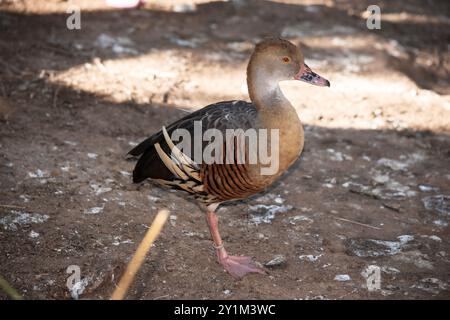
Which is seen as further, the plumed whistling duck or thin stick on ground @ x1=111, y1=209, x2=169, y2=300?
the plumed whistling duck

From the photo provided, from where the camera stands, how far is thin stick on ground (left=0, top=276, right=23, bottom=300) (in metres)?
3.87

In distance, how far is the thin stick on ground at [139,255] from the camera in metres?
4.05

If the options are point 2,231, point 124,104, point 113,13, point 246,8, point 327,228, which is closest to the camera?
point 2,231

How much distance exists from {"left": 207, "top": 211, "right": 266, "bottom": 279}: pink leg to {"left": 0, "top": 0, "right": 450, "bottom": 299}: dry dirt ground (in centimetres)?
A: 5

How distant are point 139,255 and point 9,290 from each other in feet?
2.96

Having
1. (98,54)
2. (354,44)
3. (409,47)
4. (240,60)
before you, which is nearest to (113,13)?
(98,54)

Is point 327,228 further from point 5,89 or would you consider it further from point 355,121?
point 5,89

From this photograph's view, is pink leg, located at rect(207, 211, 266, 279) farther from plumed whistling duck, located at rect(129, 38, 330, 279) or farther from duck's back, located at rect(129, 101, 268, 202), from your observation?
duck's back, located at rect(129, 101, 268, 202)

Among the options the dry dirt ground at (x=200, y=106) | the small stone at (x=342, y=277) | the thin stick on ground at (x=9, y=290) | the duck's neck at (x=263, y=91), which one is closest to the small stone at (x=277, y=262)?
the dry dirt ground at (x=200, y=106)

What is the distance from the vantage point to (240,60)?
7621 mm

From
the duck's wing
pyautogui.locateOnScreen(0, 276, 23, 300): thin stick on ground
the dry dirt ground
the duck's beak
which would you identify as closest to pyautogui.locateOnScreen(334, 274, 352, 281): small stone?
the dry dirt ground

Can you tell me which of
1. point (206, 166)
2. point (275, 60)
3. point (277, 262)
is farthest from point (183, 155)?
point (277, 262)

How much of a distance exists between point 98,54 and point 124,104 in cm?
110

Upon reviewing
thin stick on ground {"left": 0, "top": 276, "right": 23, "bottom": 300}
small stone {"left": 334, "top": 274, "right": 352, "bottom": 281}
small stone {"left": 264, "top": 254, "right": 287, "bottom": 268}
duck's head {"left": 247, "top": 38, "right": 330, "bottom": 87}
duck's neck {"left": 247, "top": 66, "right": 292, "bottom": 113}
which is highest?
duck's head {"left": 247, "top": 38, "right": 330, "bottom": 87}
